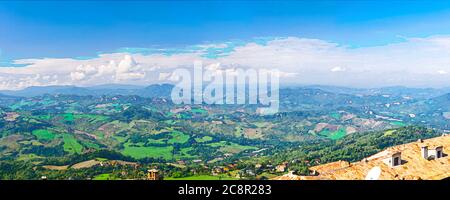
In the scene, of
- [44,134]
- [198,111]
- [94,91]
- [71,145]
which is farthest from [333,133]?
[94,91]

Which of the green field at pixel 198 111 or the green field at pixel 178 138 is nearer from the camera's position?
the green field at pixel 178 138

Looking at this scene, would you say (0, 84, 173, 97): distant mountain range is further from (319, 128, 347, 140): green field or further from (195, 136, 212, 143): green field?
(319, 128, 347, 140): green field

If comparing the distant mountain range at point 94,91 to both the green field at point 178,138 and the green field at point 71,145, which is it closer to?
the green field at point 71,145

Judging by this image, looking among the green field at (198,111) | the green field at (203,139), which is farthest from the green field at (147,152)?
the green field at (198,111)

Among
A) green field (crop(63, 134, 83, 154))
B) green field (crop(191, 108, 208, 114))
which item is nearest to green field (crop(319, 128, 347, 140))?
green field (crop(191, 108, 208, 114))

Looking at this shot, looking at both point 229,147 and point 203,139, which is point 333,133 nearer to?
point 229,147

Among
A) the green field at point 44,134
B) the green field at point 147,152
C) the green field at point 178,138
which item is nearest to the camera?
the green field at point 147,152
